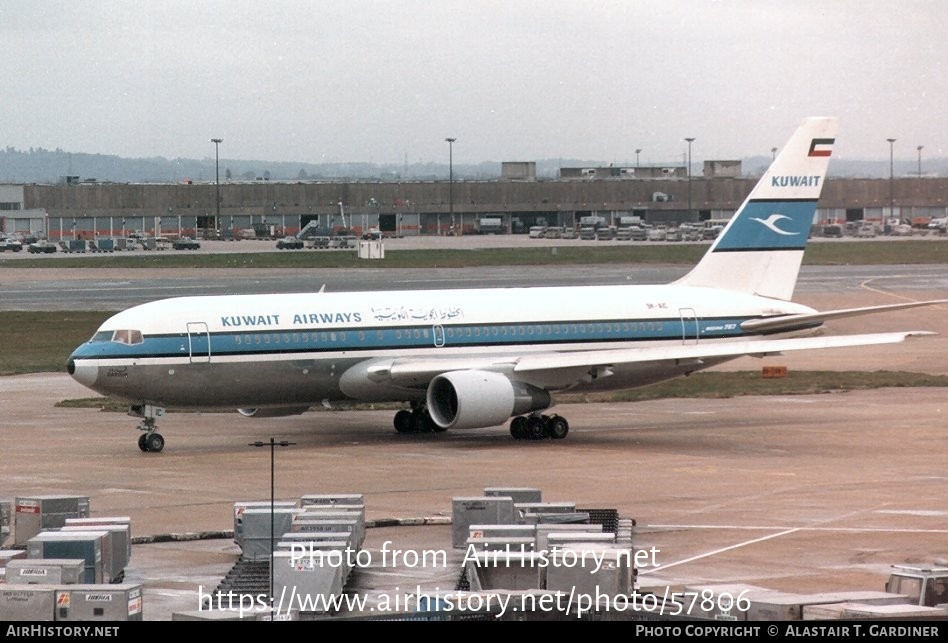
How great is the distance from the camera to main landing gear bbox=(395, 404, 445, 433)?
50625mm

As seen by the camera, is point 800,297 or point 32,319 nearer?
point 32,319

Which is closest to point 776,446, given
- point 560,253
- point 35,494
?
point 35,494

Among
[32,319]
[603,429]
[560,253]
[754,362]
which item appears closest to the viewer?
[603,429]

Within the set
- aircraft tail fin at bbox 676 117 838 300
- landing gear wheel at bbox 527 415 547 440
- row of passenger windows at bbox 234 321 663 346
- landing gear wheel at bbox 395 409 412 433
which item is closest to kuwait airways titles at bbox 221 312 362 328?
row of passenger windows at bbox 234 321 663 346

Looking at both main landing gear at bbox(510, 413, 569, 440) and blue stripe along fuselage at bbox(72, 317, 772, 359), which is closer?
blue stripe along fuselage at bbox(72, 317, 772, 359)

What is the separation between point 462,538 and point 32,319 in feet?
223

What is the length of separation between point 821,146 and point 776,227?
3195mm

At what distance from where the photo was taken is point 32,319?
93.2m

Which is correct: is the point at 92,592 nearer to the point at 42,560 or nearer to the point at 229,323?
the point at 42,560

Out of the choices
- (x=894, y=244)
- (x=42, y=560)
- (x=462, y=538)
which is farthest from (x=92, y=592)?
(x=894, y=244)

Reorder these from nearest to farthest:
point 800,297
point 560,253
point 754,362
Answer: point 754,362, point 800,297, point 560,253

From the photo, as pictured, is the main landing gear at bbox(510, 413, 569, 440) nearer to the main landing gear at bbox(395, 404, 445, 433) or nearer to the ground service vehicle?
the main landing gear at bbox(395, 404, 445, 433)

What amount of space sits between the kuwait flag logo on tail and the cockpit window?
79.3 ft

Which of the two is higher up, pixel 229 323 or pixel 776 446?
pixel 229 323
